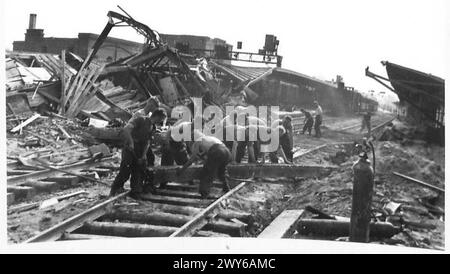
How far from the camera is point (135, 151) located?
639 cm

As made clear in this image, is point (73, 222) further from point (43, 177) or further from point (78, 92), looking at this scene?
point (78, 92)

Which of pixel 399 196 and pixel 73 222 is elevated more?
pixel 399 196

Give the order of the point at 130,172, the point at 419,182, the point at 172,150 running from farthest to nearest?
the point at 172,150 → the point at 419,182 → the point at 130,172

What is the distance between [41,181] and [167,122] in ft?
20.2

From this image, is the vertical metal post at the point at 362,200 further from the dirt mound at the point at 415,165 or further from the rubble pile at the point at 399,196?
the dirt mound at the point at 415,165

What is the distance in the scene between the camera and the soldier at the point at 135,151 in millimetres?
6117

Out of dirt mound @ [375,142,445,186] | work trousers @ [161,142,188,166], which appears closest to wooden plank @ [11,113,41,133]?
work trousers @ [161,142,188,166]

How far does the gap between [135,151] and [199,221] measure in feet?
5.87

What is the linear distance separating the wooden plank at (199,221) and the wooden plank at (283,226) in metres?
0.75

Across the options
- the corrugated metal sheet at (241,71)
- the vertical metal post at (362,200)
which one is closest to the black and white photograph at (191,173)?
the vertical metal post at (362,200)

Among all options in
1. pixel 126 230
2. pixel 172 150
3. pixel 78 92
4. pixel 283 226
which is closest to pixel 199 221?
pixel 126 230

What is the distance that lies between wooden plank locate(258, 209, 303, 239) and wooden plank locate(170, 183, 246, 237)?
2.47ft
